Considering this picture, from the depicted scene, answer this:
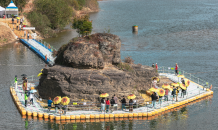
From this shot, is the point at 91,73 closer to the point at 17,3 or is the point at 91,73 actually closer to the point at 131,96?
the point at 131,96

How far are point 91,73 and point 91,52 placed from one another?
113 inches

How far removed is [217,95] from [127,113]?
1546cm

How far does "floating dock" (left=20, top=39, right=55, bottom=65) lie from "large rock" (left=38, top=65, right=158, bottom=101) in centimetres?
2088

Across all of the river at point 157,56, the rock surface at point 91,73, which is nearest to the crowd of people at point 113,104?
the rock surface at point 91,73

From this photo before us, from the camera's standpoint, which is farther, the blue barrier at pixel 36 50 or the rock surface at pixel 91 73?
the blue barrier at pixel 36 50

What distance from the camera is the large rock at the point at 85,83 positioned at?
40375 millimetres

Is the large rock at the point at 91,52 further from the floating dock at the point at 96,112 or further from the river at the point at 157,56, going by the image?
the floating dock at the point at 96,112

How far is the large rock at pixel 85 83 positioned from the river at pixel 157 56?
443cm

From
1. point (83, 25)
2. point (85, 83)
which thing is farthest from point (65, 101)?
point (83, 25)

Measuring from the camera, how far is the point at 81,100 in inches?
1580

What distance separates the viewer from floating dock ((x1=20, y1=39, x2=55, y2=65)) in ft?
220

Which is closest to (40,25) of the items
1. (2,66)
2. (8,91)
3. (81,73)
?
(2,66)

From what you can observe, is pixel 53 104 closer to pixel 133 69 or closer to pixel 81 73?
pixel 81 73

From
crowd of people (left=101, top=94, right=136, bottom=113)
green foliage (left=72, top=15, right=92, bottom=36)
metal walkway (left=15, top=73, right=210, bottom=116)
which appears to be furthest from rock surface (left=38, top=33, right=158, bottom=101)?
green foliage (left=72, top=15, right=92, bottom=36)
